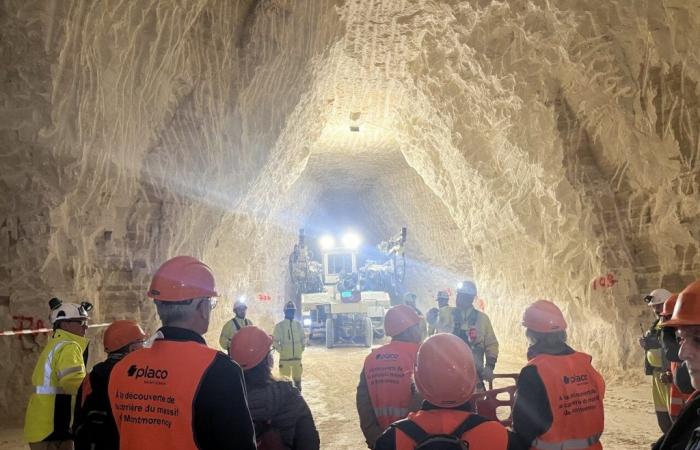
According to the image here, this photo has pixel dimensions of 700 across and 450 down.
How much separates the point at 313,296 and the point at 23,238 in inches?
468

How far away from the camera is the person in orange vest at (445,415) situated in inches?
66.6

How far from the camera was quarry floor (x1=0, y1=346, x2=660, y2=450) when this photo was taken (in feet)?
17.4

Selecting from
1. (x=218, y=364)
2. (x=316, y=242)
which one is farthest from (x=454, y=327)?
(x=316, y=242)

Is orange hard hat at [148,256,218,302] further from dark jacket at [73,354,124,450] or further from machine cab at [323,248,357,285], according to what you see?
machine cab at [323,248,357,285]

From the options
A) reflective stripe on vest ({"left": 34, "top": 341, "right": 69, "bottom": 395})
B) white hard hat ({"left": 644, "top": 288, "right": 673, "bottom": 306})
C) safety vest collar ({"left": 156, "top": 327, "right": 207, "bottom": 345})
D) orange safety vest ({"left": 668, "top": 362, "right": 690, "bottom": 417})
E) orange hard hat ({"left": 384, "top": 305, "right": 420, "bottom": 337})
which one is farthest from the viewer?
white hard hat ({"left": 644, "top": 288, "right": 673, "bottom": 306})

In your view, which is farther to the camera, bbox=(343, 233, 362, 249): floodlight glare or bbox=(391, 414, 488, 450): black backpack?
bbox=(343, 233, 362, 249): floodlight glare

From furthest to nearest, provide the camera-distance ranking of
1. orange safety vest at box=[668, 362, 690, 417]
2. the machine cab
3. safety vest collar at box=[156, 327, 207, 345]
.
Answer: the machine cab
orange safety vest at box=[668, 362, 690, 417]
safety vest collar at box=[156, 327, 207, 345]

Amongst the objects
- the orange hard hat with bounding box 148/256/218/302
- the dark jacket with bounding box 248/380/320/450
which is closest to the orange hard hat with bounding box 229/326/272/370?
the dark jacket with bounding box 248/380/320/450

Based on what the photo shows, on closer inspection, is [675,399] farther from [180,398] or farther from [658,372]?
[180,398]

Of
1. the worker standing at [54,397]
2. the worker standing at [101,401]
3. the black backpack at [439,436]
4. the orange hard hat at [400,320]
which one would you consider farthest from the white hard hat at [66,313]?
the black backpack at [439,436]

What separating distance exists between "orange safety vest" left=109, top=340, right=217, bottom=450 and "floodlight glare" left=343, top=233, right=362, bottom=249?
2454cm

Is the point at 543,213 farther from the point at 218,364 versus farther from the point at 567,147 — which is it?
the point at 218,364

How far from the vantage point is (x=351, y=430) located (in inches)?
241

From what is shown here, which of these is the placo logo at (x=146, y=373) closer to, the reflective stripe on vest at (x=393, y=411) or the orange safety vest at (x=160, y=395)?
the orange safety vest at (x=160, y=395)
